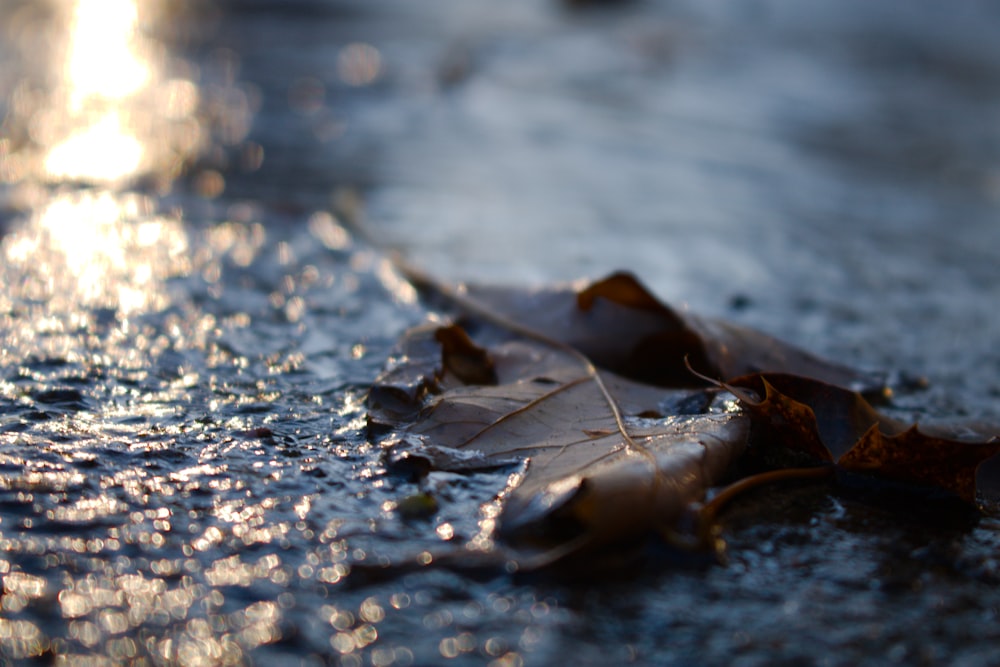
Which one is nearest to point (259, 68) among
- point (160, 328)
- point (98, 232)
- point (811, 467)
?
point (98, 232)

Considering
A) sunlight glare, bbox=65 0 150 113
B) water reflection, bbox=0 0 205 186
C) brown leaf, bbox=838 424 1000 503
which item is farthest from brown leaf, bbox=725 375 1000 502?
sunlight glare, bbox=65 0 150 113

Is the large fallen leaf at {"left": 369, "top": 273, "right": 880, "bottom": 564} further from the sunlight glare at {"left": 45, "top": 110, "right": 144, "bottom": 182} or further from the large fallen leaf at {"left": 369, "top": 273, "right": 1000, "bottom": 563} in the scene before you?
the sunlight glare at {"left": 45, "top": 110, "right": 144, "bottom": 182}

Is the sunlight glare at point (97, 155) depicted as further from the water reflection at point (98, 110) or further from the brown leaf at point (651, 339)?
the brown leaf at point (651, 339)

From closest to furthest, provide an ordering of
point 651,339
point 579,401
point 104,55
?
point 579,401 → point 651,339 → point 104,55

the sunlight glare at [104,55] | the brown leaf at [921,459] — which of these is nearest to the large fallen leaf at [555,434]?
the brown leaf at [921,459]

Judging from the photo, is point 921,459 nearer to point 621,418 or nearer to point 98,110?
point 621,418

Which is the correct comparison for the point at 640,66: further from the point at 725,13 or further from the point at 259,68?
the point at 725,13

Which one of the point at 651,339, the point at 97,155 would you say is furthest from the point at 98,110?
the point at 651,339

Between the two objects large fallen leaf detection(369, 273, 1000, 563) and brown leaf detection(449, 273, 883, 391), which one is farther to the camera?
brown leaf detection(449, 273, 883, 391)
